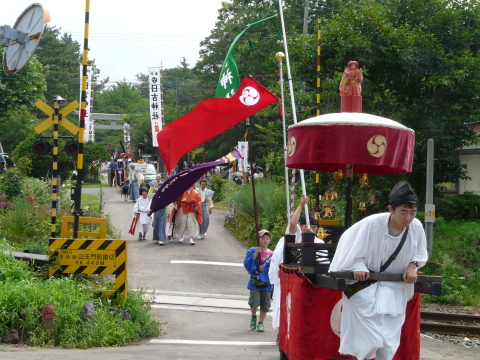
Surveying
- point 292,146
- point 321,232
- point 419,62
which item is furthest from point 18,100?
point 292,146

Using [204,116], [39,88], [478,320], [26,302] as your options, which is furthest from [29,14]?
[39,88]

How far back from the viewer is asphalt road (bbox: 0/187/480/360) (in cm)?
891

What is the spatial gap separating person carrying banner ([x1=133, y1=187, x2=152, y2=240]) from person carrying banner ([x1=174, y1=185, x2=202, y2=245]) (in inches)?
37.2

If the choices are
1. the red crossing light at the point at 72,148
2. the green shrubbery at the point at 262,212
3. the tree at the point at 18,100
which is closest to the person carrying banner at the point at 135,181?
the green shrubbery at the point at 262,212

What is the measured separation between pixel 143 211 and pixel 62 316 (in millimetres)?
11492

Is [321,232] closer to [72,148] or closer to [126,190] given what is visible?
[72,148]

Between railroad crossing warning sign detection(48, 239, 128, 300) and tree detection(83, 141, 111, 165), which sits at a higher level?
tree detection(83, 141, 111, 165)

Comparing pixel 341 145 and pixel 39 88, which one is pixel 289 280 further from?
pixel 39 88

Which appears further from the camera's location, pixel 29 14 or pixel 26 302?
pixel 29 14

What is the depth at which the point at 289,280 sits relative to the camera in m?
7.36

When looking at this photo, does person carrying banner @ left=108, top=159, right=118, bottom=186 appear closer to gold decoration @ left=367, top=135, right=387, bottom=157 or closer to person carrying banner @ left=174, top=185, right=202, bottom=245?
person carrying banner @ left=174, top=185, right=202, bottom=245

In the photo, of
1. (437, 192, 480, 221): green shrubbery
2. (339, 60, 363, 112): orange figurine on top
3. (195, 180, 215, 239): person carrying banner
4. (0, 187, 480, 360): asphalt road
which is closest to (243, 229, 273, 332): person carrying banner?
(0, 187, 480, 360): asphalt road

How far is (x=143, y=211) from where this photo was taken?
68.2ft

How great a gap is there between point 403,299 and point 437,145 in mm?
14114
